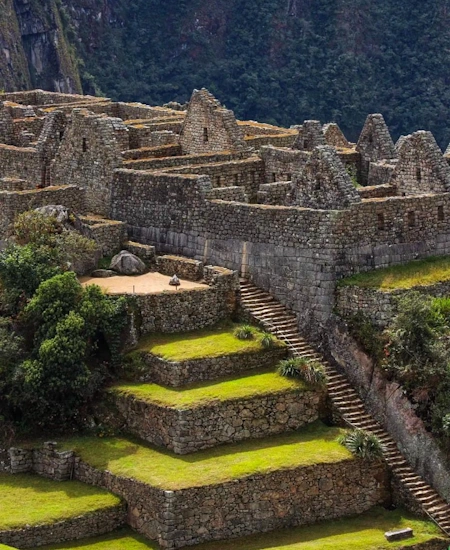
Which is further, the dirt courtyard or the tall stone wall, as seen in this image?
the tall stone wall

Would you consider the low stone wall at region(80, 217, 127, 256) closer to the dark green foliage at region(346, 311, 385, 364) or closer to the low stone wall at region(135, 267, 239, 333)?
the low stone wall at region(135, 267, 239, 333)

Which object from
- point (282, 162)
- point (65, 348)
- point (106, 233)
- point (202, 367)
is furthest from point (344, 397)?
point (282, 162)

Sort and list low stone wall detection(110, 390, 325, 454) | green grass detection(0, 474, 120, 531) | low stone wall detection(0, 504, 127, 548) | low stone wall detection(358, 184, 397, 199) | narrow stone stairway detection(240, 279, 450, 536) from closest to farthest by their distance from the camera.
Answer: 1. low stone wall detection(0, 504, 127, 548)
2. green grass detection(0, 474, 120, 531)
3. low stone wall detection(110, 390, 325, 454)
4. narrow stone stairway detection(240, 279, 450, 536)
5. low stone wall detection(358, 184, 397, 199)

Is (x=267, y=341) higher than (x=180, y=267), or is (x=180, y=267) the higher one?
(x=180, y=267)

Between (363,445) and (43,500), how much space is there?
7735mm

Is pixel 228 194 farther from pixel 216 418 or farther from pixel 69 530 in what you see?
pixel 69 530

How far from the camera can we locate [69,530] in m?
41.7

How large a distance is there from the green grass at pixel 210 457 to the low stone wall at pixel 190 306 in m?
3.49

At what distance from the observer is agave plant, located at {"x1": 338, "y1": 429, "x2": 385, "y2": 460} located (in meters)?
43.7

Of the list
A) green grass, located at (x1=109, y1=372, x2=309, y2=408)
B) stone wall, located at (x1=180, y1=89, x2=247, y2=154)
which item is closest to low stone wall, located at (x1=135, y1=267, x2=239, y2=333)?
green grass, located at (x1=109, y1=372, x2=309, y2=408)

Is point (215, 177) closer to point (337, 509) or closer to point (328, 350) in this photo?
point (328, 350)

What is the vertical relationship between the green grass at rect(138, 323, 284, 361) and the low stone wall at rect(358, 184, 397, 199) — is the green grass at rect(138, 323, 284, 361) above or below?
below

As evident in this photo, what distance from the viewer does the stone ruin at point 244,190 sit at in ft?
152

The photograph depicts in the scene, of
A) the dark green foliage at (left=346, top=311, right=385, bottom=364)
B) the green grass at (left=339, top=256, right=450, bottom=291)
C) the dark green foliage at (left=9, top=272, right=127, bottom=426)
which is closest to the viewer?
the dark green foliage at (left=9, top=272, right=127, bottom=426)
